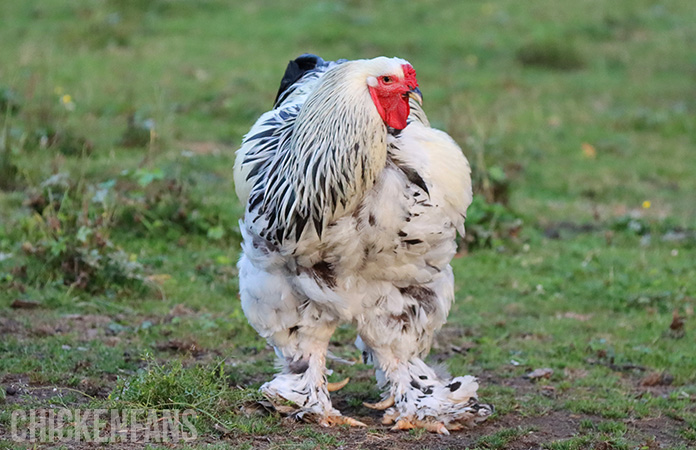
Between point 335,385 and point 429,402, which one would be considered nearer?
point 429,402

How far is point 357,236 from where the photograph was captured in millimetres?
4809

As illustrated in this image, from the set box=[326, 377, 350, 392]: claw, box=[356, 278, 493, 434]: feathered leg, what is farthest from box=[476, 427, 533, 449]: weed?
box=[326, 377, 350, 392]: claw

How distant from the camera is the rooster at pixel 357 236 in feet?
15.4

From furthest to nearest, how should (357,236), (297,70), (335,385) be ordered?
1. (297,70)
2. (335,385)
3. (357,236)

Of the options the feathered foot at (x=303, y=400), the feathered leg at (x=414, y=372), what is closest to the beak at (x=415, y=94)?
the feathered leg at (x=414, y=372)

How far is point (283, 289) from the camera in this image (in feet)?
16.8

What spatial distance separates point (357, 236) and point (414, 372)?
112 centimetres

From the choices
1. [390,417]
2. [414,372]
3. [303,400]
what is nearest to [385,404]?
[390,417]

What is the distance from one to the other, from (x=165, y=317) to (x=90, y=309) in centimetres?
57

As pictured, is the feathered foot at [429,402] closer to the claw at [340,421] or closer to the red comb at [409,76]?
the claw at [340,421]

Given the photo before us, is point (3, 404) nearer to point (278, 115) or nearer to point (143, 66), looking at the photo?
point (278, 115)

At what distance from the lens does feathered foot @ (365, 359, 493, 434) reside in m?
5.31

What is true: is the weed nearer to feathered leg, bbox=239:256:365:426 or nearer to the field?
the field

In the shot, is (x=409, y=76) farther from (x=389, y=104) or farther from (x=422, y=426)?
(x=422, y=426)
